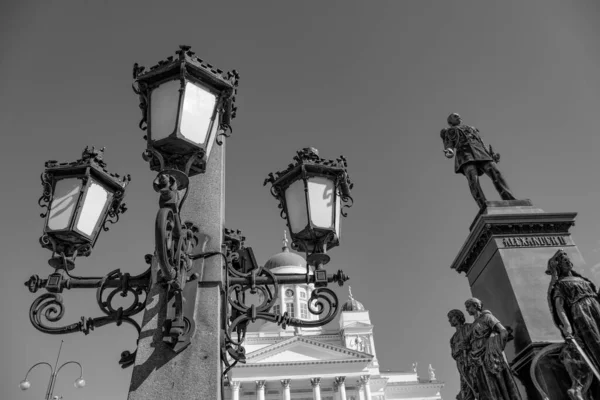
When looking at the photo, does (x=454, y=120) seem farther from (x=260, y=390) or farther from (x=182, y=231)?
(x=260, y=390)

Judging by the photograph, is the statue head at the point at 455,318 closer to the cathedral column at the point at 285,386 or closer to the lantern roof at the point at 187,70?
the lantern roof at the point at 187,70

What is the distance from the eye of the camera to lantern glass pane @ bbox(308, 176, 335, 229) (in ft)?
13.0

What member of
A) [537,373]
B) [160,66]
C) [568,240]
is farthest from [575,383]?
[160,66]

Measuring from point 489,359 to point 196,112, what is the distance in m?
3.80

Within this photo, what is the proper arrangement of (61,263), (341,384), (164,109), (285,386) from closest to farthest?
1. (164,109)
2. (61,263)
3. (285,386)
4. (341,384)

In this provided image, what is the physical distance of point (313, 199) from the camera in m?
4.05

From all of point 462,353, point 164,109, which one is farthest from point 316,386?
point 164,109

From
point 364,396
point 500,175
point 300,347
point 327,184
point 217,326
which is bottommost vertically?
point 217,326

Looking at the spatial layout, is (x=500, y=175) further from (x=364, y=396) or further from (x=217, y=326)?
(x=364, y=396)

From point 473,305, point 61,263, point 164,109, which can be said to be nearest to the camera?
point 164,109

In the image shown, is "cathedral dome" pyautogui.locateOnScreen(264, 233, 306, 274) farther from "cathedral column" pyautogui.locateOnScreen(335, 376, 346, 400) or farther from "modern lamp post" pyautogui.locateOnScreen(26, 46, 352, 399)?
"modern lamp post" pyautogui.locateOnScreen(26, 46, 352, 399)

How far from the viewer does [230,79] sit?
396 cm

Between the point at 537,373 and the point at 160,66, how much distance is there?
15.2ft

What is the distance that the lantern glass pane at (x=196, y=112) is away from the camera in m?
3.51
